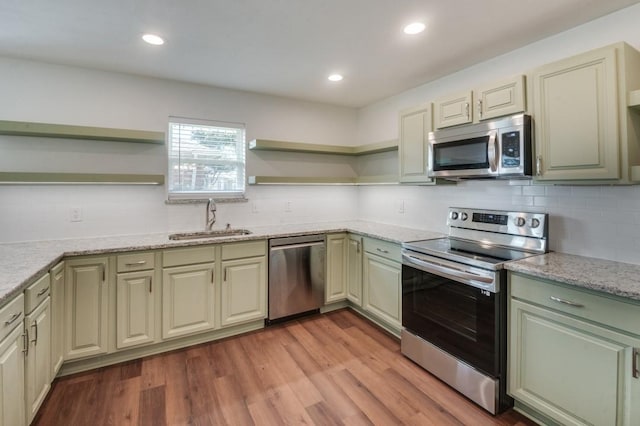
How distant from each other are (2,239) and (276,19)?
2.69 m

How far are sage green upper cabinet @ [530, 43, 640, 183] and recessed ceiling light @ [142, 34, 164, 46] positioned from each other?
98.5 inches

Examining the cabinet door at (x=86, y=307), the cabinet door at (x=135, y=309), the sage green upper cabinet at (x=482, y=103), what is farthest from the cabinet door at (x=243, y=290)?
the sage green upper cabinet at (x=482, y=103)

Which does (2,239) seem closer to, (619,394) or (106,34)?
(106,34)

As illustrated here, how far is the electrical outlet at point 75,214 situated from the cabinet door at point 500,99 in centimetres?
330

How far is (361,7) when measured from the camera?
1858 mm

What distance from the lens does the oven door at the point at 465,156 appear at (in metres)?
2.17

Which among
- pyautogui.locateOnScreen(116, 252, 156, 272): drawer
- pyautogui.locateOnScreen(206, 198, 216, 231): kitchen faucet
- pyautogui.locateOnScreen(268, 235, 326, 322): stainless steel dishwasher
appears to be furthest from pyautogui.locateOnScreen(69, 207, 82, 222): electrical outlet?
pyautogui.locateOnScreen(268, 235, 326, 322): stainless steel dishwasher

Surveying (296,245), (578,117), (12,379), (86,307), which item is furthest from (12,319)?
(578,117)

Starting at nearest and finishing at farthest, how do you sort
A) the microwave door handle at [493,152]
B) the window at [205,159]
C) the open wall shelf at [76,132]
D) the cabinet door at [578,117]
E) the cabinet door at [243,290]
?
the cabinet door at [578,117]
the microwave door handle at [493,152]
the open wall shelf at [76,132]
the cabinet door at [243,290]
the window at [205,159]

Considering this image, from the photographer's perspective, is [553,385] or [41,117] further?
[41,117]

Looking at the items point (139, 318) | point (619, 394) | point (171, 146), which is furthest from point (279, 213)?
point (619, 394)

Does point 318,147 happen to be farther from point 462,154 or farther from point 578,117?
point 578,117

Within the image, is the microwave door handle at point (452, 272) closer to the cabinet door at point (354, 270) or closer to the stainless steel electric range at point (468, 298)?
the stainless steel electric range at point (468, 298)

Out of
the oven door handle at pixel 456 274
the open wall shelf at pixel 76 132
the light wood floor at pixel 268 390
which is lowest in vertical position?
the light wood floor at pixel 268 390
